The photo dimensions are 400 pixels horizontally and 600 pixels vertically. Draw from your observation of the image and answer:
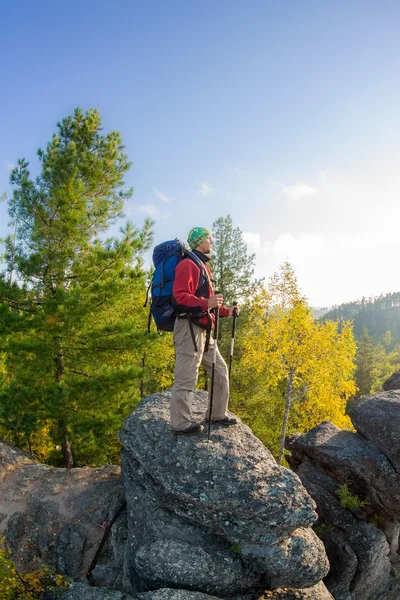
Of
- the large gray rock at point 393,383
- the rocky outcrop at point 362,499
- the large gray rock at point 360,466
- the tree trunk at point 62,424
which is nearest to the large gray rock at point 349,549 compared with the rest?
the rocky outcrop at point 362,499

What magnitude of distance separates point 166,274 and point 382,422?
7770 mm

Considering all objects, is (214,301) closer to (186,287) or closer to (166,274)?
(186,287)

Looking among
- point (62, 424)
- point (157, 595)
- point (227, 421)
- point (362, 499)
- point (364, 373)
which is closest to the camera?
A: point (157, 595)

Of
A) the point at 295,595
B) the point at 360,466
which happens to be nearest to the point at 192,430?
the point at 295,595

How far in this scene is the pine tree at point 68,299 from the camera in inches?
387

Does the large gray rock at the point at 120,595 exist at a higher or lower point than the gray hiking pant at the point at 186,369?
lower

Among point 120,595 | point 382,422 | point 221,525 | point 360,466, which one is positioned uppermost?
point 382,422

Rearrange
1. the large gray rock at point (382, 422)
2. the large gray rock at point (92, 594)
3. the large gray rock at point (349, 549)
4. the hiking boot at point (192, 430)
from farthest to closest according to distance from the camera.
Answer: the large gray rock at point (382, 422) < the large gray rock at point (349, 549) < the hiking boot at point (192, 430) < the large gray rock at point (92, 594)

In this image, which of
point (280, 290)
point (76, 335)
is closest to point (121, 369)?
point (76, 335)

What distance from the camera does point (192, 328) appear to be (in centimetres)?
545

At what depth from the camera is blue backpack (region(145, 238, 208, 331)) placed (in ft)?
18.0

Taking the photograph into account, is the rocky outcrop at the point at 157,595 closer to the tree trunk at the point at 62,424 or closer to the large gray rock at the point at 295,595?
the large gray rock at the point at 295,595

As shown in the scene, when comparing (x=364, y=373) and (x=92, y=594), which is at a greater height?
(x=92, y=594)

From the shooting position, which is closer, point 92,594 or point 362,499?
point 92,594
